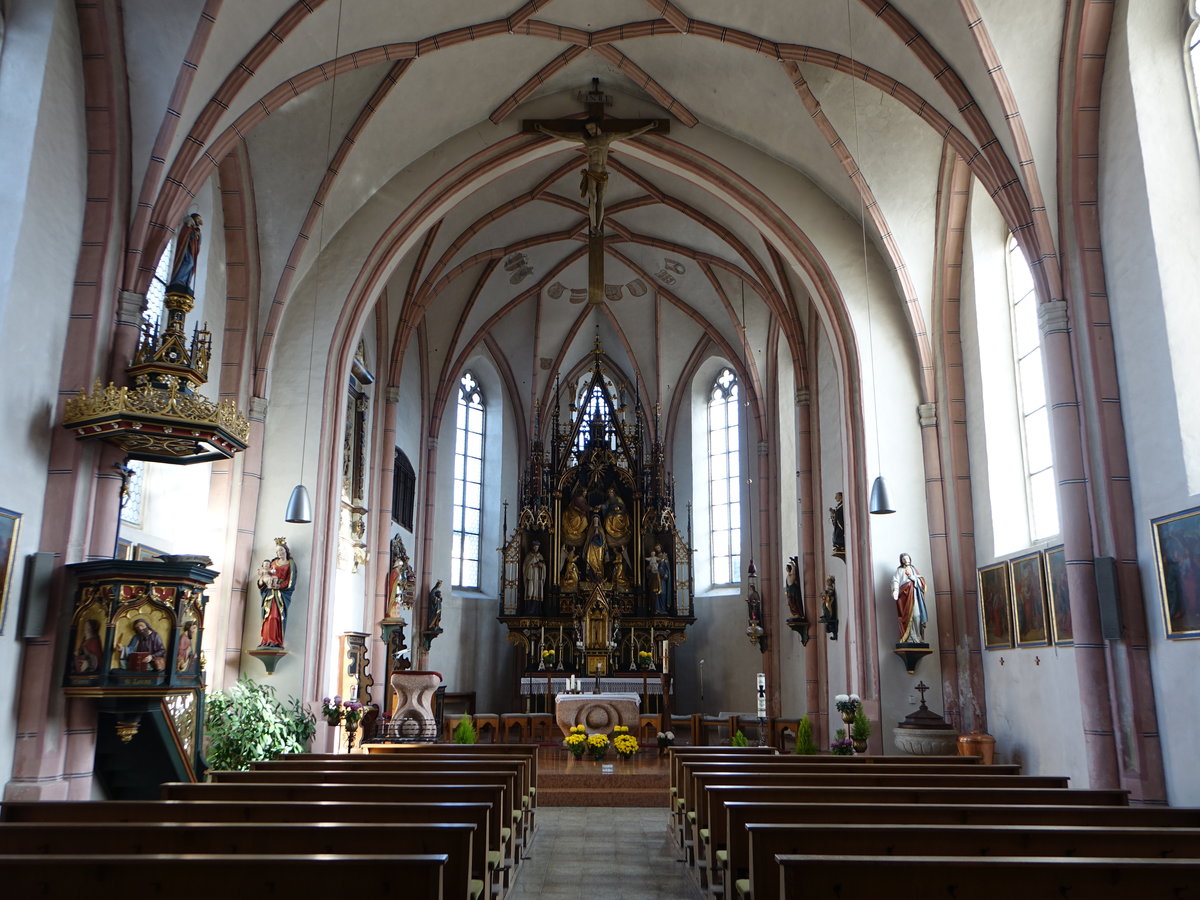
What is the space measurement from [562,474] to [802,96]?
13589mm

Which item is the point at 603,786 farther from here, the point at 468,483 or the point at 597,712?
the point at 468,483

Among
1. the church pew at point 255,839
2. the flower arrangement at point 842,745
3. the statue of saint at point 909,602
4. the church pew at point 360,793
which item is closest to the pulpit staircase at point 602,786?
the flower arrangement at point 842,745

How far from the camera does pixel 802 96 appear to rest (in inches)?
578

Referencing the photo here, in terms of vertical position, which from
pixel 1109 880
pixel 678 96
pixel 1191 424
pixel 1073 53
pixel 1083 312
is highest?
pixel 678 96

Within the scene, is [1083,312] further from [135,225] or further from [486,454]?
[486,454]

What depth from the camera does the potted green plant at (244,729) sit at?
12.3m

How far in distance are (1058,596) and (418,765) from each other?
25.2 feet

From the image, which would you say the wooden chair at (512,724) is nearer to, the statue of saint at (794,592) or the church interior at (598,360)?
the church interior at (598,360)

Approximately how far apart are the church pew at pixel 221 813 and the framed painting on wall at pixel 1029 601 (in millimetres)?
8390

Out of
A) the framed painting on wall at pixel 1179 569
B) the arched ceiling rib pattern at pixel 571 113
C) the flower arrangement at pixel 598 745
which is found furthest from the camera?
the flower arrangement at pixel 598 745

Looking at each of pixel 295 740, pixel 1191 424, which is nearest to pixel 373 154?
pixel 295 740

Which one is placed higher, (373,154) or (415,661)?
(373,154)

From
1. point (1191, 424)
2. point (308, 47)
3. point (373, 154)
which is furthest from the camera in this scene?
point (373, 154)

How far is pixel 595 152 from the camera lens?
15.2 meters
